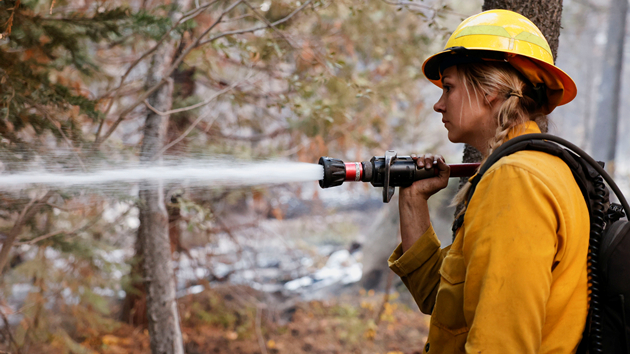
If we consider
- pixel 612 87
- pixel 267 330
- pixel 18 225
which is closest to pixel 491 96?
pixel 18 225

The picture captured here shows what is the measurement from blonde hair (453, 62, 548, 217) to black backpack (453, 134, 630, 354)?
0.58ft

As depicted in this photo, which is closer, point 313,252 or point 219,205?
point 219,205

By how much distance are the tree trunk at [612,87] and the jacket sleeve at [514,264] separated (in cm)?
1532

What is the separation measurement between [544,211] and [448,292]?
1.67 ft

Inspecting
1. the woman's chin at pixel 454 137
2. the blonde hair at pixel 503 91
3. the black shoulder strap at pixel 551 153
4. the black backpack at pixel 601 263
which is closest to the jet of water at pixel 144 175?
the woman's chin at pixel 454 137

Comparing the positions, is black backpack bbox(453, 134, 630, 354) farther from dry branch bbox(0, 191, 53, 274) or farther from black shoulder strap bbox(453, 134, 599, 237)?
dry branch bbox(0, 191, 53, 274)

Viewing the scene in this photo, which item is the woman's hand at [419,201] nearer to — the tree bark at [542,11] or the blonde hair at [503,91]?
the blonde hair at [503,91]

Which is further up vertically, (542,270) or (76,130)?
(76,130)

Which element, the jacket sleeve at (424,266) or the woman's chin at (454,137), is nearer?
the woman's chin at (454,137)

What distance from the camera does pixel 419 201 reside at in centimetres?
219

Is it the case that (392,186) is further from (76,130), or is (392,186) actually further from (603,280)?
(76,130)

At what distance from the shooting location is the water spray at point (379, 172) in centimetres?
212

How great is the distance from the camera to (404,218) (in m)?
2.19

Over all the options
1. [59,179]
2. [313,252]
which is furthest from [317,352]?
[59,179]
